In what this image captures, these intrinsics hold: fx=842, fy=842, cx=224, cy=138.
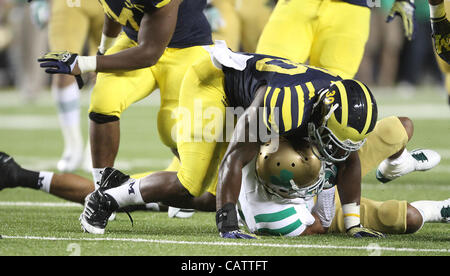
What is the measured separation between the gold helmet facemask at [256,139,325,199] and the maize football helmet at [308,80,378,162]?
107mm

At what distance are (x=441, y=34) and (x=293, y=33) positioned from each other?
2.74 ft

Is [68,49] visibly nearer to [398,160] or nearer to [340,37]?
[340,37]

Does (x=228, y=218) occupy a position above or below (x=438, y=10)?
below

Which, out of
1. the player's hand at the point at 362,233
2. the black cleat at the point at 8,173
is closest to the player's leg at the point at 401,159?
the player's hand at the point at 362,233

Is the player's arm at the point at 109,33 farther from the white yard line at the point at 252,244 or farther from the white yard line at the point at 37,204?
the white yard line at the point at 252,244

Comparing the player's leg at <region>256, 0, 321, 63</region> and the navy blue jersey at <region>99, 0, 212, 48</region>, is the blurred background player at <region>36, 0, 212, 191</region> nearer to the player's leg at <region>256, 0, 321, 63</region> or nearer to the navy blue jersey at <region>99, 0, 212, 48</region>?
the navy blue jersey at <region>99, 0, 212, 48</region>

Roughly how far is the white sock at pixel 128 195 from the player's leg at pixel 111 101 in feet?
1.76

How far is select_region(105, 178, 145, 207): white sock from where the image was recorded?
3949 millimetres

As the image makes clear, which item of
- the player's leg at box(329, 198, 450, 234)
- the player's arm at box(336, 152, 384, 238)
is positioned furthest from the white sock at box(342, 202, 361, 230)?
the player's leg at box(329, 198, 450, 234)

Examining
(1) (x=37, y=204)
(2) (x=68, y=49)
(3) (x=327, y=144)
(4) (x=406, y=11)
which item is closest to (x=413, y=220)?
(3) (x=327, y=144)

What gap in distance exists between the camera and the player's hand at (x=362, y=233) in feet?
12.6

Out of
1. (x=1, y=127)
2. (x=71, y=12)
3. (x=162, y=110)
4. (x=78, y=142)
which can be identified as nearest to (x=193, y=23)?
(x=162, y=110)

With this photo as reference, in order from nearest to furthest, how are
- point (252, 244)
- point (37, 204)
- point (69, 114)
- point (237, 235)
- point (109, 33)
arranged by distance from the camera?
1. point (252, 244)
2. point (237, 235)
3. point (109, 33)
4. point (37, 204)
5. point (69, 114)

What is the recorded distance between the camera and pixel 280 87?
3736 mm
